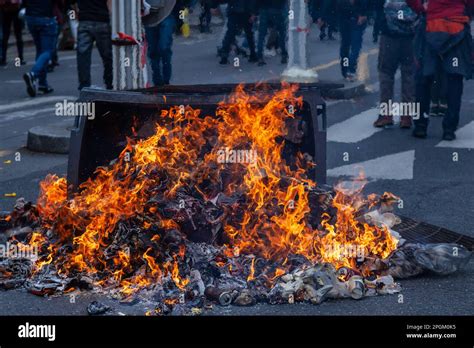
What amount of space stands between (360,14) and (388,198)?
8970 millimetres

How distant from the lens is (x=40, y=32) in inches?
579

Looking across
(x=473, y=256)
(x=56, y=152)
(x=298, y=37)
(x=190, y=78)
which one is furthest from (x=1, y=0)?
(x=473, y=256)

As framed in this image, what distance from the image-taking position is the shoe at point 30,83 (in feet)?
47.3

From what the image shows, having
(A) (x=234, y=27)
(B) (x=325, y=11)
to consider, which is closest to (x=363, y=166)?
(B) (x=325, y=11)

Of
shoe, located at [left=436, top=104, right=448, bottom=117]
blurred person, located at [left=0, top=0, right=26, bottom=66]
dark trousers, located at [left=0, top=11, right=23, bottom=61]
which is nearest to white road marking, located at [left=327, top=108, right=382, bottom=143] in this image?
shoe, located at [left=436, top=104, right=448, bottom=117]

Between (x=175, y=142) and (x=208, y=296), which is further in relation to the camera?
(x=175, y=142)

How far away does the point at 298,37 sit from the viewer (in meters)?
14.5

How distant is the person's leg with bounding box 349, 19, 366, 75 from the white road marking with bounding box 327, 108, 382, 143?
9.19ft

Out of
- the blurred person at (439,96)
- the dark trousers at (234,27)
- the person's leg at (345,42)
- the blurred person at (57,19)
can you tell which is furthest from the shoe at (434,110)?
the dark trousers at (234,27)

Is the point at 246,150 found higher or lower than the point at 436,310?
higher

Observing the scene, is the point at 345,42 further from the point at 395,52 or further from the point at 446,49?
the point at 446,49

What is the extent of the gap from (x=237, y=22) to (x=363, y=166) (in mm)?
9420

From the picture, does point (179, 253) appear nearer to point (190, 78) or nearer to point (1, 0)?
point (190, 78)

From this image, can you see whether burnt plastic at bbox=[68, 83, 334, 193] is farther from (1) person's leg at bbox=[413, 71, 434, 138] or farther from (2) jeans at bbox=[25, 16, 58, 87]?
(2) jeans at bbox=[25, 16, 58, 87]
